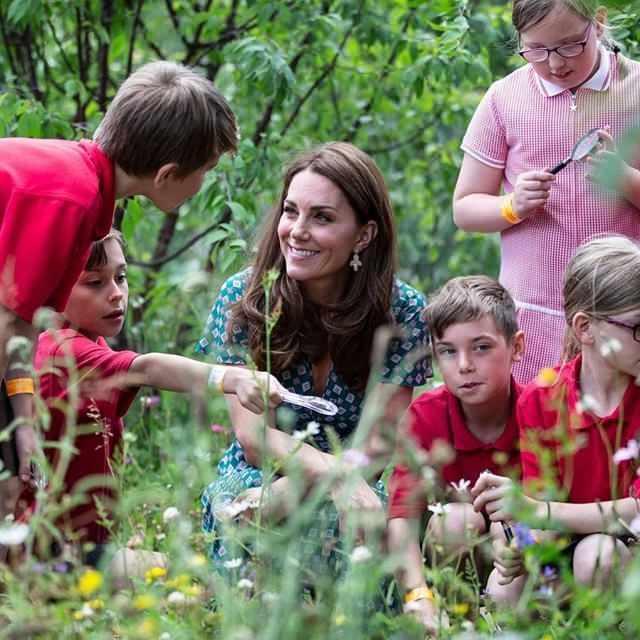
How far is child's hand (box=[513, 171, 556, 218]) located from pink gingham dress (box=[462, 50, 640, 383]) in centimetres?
12

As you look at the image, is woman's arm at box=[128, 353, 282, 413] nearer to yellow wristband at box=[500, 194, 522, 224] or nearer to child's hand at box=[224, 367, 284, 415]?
child's hand at box=[224, 367, 284, 415]

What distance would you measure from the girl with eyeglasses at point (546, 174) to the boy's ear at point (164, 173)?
2.70 ft

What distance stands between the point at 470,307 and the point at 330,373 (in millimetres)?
391

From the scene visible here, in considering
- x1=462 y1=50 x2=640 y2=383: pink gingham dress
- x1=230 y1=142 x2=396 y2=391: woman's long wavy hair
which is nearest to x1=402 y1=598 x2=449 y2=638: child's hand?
x1=230 y1=142 x2=396 y2=391: woman's long wavy hair

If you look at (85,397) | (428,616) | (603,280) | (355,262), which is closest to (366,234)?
(355,262)

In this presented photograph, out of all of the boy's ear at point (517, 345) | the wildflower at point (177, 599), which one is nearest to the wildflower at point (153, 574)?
the wildflower at point (177, 599)

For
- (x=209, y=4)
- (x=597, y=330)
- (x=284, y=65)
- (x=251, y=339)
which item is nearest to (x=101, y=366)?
(x=251, y=339)

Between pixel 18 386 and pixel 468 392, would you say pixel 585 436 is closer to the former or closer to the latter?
pixel 468 392

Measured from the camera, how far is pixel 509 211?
10.4 feet

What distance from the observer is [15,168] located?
258cm

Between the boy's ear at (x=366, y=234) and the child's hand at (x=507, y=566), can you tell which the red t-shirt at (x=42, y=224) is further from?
the child's hand at (x=507, y=566)

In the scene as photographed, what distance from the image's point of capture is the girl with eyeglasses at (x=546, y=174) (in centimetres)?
313

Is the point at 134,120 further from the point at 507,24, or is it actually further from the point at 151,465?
the point at 507,24

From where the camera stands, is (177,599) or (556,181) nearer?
(177,599)
